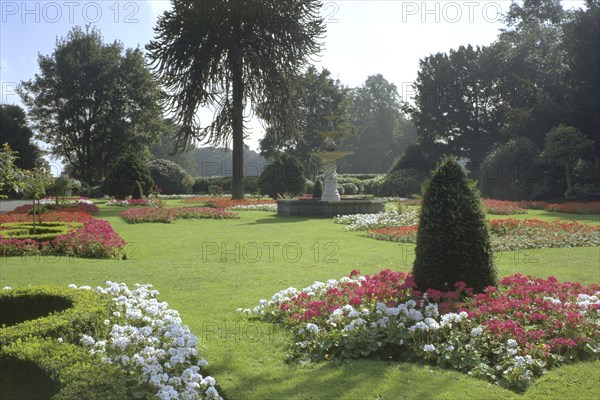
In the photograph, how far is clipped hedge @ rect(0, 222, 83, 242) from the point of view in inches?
398

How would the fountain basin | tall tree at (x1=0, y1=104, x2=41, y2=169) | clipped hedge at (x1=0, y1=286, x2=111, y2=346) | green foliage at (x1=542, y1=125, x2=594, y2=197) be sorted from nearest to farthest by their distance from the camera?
clipped hedge at (x1=0, y1=286, x2=111, y2=346)
the fountain basin
green foliage at (x1=542, y1=125, x2=594, y2=197)
tall tree at (x1=0, y1=104, x2=41, y2=169)

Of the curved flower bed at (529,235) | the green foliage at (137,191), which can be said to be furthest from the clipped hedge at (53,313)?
the green foliage at (137,191)

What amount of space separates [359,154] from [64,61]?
1464 inches

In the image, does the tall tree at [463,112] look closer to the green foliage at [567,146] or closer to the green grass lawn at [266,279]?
the green foliage at [567,146]

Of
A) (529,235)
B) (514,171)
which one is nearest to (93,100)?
(514,171)

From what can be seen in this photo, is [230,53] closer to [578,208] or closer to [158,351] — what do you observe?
[578,208]

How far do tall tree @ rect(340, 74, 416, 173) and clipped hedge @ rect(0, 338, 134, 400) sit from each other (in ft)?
193

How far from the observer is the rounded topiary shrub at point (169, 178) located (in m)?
38.1

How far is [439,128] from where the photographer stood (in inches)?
1577

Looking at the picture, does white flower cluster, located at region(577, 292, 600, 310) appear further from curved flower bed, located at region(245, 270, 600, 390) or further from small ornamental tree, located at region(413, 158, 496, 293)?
small ornamental tree, located at region(413, 158, 496, 293)

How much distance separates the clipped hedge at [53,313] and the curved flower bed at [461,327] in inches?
68.7

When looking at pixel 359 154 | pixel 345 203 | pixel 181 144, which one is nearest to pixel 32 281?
pixel 345 203

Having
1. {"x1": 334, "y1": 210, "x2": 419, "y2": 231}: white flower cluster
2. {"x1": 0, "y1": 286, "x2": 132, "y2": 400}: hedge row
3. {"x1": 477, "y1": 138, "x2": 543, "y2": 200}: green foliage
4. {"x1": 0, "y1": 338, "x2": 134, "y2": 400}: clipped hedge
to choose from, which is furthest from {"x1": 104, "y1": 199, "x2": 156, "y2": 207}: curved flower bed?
{"x1": 0, "y1": 338, "x2": 134, "y2": 400}: clipped hedge

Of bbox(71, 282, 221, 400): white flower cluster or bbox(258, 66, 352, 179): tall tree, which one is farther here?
bbox(258, 66, 352, 179): tall tree
